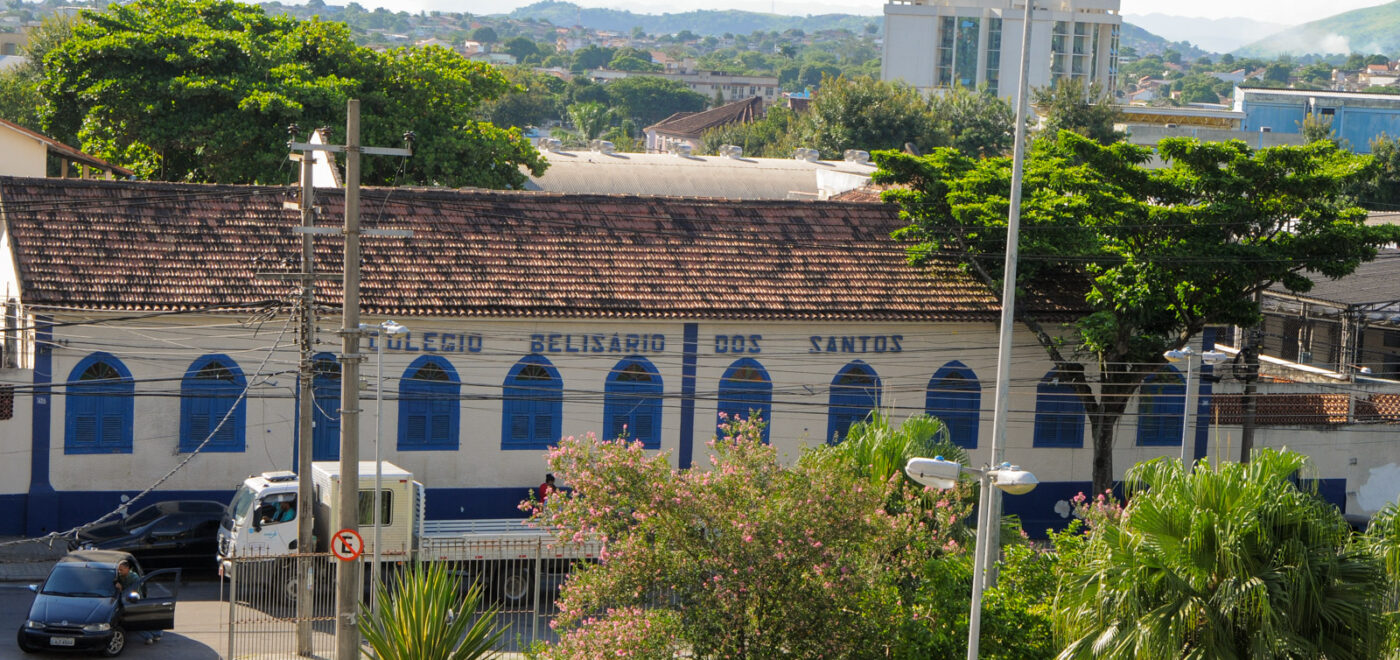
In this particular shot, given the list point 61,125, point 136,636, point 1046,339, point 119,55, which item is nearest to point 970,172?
point 1046,339

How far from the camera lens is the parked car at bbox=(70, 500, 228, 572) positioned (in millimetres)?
24625

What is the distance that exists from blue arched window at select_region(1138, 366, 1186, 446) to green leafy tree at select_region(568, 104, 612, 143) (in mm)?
85624

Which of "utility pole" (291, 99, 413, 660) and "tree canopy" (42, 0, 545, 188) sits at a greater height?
"tree canopy" (42, 0, 545, 188)

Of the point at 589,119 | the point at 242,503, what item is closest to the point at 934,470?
the point at 242,503

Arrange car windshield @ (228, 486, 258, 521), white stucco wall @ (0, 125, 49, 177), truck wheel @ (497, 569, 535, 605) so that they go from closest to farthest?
truck wheel @ (497, 569, 535, 605) → car windshield @ (228, 486, 258, 521) → white stucco wall @ (0, 125, 49, 177)

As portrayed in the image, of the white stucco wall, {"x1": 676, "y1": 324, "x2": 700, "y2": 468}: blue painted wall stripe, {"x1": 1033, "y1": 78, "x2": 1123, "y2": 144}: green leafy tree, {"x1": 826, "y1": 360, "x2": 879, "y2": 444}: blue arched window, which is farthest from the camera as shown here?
{"x1": 1033, "y1": 78, "x2": 1123, "y2": 144}: green leafy tree

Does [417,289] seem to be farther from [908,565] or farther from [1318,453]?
[1318,453]

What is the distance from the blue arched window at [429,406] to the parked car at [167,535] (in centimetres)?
383

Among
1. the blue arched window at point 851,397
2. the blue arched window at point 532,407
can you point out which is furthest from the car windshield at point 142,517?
the blue arched window at point 851,397

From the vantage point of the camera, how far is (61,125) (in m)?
42.9

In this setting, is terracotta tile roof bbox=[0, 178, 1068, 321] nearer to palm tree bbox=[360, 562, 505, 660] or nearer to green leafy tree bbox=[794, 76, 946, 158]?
palm tree bbox=[360, 562, 505, 660]

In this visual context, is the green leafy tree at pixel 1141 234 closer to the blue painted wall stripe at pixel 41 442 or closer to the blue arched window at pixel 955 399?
the blue arched window at pixel 955 399

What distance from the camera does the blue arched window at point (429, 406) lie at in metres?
28.1

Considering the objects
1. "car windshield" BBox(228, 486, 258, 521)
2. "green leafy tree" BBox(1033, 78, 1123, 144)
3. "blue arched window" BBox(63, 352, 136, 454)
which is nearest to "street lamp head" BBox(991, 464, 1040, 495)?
"car windshield" BBox(228, 486, 258, 521)
